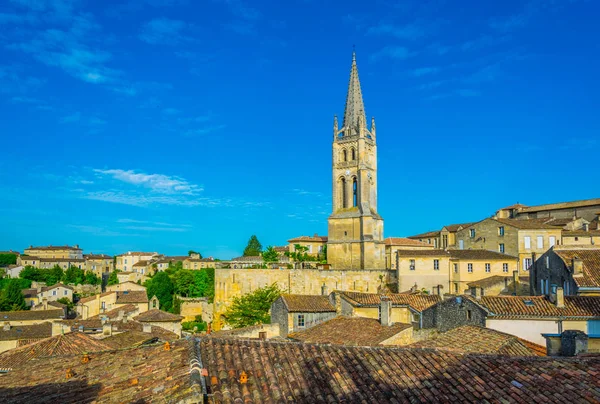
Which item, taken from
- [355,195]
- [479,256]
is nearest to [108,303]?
[355,195]

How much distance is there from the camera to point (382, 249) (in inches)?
2279

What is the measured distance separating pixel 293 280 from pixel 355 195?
496 inches

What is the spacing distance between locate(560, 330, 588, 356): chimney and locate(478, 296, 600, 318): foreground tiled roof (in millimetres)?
9011

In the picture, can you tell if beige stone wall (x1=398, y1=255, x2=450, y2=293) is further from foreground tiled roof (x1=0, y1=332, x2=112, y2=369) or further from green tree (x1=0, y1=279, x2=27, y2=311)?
green tree (x1=0, y1=279, x2=27, y2=311)

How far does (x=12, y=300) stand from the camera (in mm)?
75750

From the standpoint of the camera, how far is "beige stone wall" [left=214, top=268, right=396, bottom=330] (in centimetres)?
5422

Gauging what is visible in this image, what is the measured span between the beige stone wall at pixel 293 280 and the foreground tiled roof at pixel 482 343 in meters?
34.0

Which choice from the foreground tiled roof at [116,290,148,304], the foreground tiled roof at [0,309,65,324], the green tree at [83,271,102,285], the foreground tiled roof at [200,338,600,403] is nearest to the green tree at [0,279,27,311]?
the foreground tiled roof at [116,290,148,304]

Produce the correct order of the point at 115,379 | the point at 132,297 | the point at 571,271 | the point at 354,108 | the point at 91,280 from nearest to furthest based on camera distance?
the point at 115,379
the point at 571,271
the point at 354,108
the point at 132,297
the point at 91,280

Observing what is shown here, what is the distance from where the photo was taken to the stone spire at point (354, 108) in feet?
205

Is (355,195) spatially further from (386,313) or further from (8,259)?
(8,259)

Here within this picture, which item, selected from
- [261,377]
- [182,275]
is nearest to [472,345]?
[261,377]

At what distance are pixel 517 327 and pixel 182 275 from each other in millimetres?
74364

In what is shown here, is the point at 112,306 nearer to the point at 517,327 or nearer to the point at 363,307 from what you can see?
the point at 363,307
